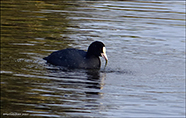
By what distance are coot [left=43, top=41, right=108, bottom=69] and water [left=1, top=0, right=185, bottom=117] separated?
Result: 0.24 m

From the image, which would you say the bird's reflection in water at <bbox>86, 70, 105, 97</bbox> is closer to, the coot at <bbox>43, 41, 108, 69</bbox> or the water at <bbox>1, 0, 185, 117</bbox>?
the water at <bbox>1, 0, 185, 117</bbox>

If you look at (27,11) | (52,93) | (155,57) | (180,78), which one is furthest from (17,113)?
(27,11)

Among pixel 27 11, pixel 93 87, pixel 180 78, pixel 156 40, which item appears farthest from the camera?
pixel 27 11

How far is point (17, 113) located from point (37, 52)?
199 inches

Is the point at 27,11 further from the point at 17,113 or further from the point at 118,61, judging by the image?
the point at 17,113

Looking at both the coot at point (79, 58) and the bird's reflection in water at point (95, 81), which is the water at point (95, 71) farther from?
the coot at point (79, 58)

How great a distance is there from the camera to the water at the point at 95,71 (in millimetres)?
8688

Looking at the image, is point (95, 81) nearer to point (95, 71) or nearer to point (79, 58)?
point (95, 71)

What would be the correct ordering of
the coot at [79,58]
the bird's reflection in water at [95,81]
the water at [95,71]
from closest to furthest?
the water at [95,71] → the bird's reflection in water at [95,81] → the coot at [79,58]

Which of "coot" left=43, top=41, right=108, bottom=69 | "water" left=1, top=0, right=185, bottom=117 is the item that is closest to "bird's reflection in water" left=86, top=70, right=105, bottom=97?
"water" left=1, top=0, right=185, bottom=117

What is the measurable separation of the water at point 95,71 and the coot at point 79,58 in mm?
243

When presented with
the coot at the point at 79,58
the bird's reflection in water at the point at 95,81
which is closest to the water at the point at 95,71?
the bird's reflection in water at the point at 95,81

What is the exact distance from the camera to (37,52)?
42.6ft

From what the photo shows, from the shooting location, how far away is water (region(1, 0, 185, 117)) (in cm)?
869
